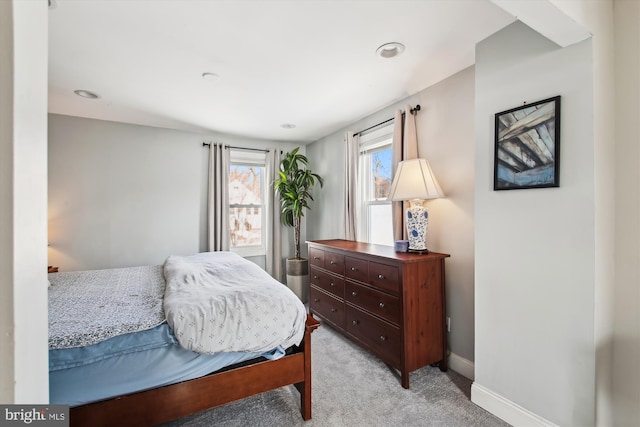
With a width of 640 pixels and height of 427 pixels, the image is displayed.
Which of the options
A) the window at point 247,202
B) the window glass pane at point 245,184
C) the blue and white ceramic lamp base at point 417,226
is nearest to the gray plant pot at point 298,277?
the window at point 247,202

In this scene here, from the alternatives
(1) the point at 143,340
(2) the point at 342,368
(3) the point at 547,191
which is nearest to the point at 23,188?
(1) the point at 143,340

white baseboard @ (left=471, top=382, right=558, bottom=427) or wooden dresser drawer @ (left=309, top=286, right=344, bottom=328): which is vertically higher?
wooden dresser drawer @ (left=309, top=286, right=344, bottom=328)

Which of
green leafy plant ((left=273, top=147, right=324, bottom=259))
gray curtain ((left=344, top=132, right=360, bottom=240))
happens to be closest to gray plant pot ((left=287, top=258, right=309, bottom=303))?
green leafy plant ((left=273, top=147, right=324, bottom=259))

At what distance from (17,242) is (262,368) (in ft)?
5.10

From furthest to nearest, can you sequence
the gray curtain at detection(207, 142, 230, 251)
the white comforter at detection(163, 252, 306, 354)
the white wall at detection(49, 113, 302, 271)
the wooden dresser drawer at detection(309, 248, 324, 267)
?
1. the gray curtain at detection(207, 142, 230, 251)
2. the white wall at detection(49, 113, 302, 271)
3. the wooden dresser drawer at detection(309, 248, 324, 267)
4. the white comforter at detection(163, 252, 306, 354)

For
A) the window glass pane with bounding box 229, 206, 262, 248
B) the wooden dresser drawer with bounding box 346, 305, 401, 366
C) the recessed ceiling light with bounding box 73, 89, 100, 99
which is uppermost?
the recessed ceiling light with bounding box 73, 89, 100, 99

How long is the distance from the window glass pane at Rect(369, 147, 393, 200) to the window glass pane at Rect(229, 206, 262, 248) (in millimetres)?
2021

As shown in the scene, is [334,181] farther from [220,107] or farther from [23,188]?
[23,188]

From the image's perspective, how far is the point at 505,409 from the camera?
1.69 m

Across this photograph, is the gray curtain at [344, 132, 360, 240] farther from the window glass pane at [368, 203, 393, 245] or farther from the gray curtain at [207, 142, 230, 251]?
the gray curtain at [207, 142, 230, 251]

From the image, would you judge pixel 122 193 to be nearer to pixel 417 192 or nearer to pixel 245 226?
pixel 245 226

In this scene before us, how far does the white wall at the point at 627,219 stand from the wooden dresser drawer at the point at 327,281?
1.84 metres

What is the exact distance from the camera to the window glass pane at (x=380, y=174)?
3.11 m

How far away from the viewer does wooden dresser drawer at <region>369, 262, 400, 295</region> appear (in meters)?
2.09
